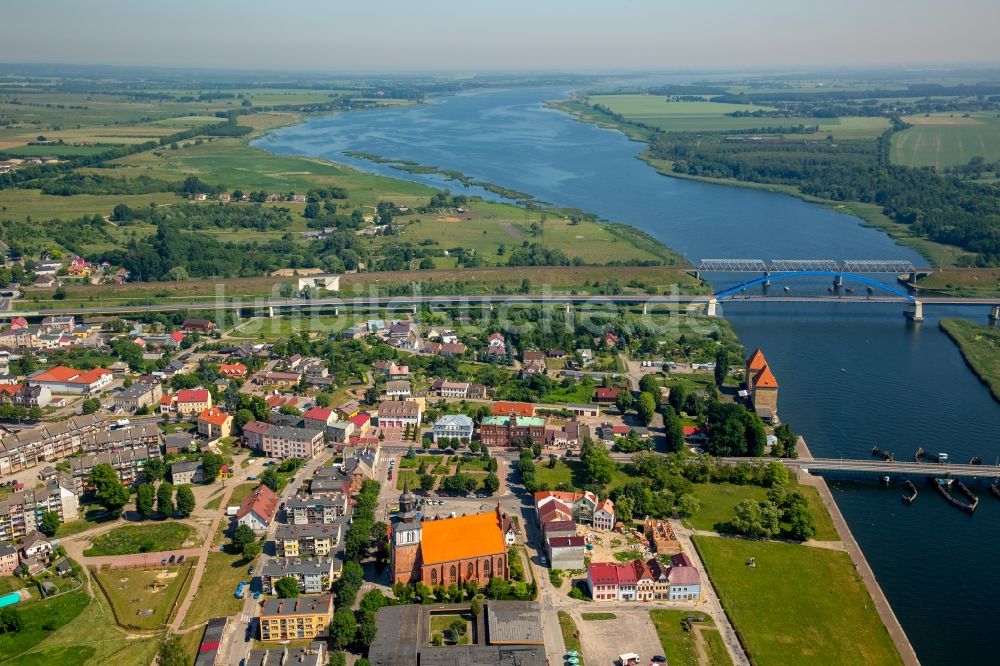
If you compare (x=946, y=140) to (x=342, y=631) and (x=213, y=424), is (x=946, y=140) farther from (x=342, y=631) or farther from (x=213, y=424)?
(x=342, y=631)

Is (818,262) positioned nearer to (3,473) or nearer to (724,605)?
(724,605)

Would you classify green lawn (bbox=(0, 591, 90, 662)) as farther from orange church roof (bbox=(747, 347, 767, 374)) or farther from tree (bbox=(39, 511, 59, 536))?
orange church roof (bbox=(747, 347, 767, 374))

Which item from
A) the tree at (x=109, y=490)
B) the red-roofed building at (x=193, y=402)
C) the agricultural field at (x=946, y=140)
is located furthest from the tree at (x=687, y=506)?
the agricultural field at (x=946, y=140)

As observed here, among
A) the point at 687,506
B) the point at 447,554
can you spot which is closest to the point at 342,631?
the point at 447,554

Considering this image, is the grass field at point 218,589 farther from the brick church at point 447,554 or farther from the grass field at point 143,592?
the brick church at point 447,554

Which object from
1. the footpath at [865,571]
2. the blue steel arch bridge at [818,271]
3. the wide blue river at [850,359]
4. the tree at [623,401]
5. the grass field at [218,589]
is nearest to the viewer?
the footpath at [865,571]

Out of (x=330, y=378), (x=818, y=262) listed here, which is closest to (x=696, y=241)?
(x=818, y=262)

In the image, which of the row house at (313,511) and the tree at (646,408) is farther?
the tree at (646,408)
